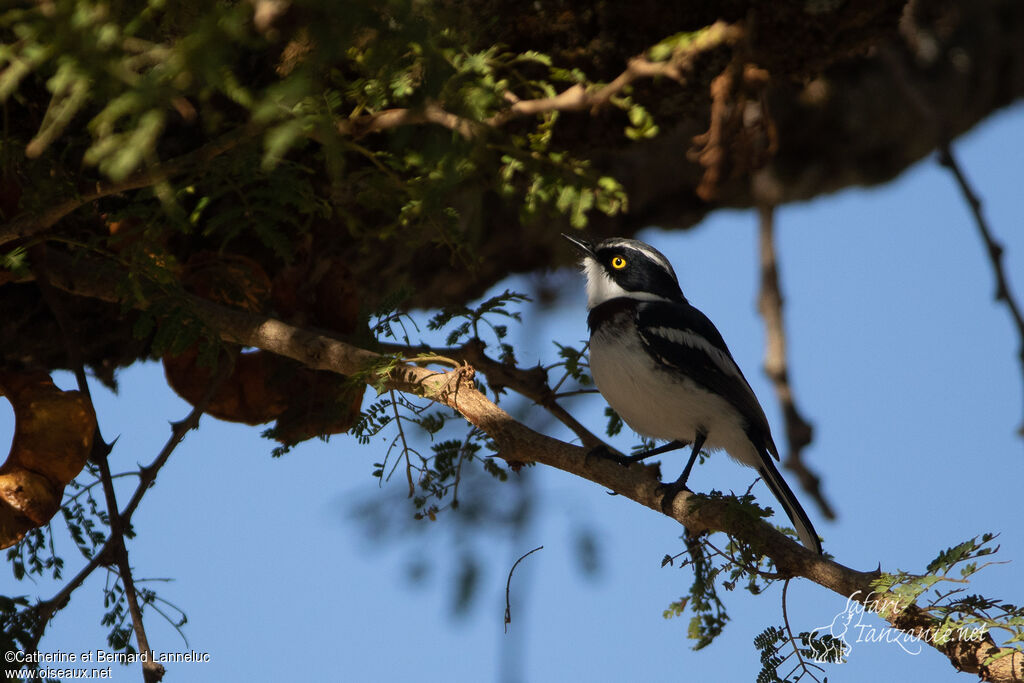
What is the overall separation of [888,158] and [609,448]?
13.7ft

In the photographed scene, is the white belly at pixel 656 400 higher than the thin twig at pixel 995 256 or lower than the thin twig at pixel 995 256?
lower

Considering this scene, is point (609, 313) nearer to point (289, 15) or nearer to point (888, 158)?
point (289, 15)

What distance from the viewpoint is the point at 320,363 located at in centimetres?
328

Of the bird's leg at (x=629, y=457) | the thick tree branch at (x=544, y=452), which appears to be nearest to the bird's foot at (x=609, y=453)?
the bird's leg at (x=629, y=457)

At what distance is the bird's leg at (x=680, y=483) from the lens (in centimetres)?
311

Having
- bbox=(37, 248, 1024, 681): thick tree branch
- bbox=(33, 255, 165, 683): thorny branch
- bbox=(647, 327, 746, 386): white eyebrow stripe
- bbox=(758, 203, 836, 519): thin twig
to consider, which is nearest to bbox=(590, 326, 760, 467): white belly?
bbox=(647, 327, 746, 386): white eyebrow stripe

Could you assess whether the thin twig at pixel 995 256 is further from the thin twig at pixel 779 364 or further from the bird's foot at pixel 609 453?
the bird's foot at pixel 609 453

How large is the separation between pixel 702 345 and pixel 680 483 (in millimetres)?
660

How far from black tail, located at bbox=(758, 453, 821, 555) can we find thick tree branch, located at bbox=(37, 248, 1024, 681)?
0.69 metres

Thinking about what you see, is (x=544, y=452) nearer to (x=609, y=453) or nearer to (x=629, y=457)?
(x=609, y=453)

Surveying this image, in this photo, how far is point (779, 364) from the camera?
5.44 m

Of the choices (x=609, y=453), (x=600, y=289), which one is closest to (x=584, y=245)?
(x=600, y=289)

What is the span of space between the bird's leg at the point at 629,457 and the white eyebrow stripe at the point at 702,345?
39 cm

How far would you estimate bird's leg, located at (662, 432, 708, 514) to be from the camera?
3113mm
